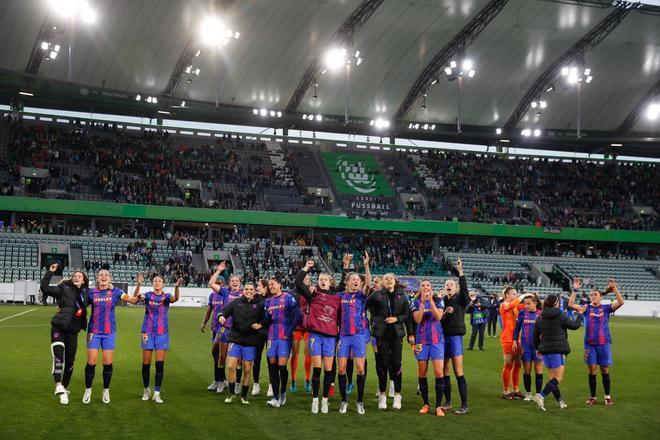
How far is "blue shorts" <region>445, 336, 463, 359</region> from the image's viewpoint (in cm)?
1153

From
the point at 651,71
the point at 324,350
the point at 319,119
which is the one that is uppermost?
the point at 651,71

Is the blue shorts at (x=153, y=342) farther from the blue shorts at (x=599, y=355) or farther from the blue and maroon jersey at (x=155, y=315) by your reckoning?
the blue shorts at (x=599, y=355)

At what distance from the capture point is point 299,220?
55375 mm

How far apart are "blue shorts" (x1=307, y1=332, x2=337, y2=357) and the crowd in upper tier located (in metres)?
43.1

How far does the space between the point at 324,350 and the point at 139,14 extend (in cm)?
4120

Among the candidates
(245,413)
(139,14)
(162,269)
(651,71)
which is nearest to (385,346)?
(245,413)

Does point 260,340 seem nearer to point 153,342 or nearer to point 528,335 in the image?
point 153,342

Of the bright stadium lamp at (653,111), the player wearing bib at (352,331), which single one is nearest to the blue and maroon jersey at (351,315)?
the player wearing bib at (352,331)

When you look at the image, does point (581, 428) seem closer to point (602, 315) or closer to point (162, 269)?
point (602, 315)

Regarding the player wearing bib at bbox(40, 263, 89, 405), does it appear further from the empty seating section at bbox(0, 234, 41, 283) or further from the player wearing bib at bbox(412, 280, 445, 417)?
the empty seating section at bbox(0, 234, 41, 283)

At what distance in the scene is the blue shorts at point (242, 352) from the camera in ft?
38.9

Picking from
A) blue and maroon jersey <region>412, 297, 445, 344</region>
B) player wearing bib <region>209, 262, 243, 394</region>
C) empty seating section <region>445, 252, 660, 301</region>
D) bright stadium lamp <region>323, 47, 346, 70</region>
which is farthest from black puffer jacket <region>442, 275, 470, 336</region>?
empty seating section <region>445, 252, 660, 301</region>

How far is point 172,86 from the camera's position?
5516 cm

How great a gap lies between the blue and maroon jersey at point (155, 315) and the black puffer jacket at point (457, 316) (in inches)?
181
